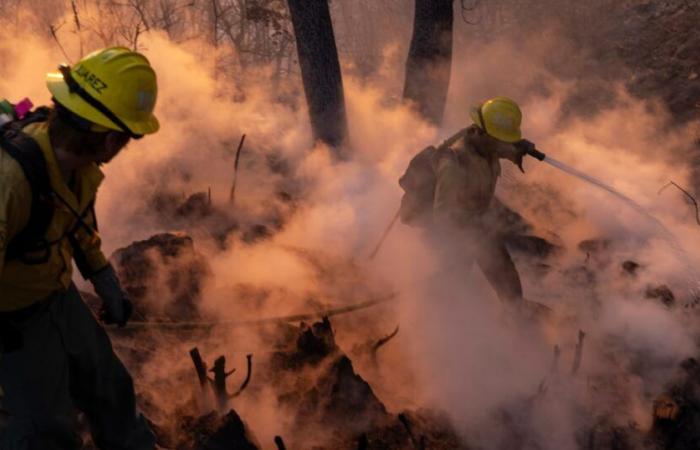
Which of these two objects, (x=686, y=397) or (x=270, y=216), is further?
(x=270, y=216)

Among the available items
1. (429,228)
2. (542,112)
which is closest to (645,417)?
(429,228)

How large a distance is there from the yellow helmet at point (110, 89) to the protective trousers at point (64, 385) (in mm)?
818

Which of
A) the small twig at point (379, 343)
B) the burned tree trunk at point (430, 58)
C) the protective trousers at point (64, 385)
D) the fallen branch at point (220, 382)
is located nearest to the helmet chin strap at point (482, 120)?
the small twig at point (379, 343)

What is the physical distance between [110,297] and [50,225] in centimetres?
69

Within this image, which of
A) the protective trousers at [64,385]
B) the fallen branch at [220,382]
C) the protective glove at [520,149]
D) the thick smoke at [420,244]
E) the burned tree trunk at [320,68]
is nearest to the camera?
the protective trousers at [64,385]

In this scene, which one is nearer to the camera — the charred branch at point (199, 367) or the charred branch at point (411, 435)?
the charred branch at point (411, 435)

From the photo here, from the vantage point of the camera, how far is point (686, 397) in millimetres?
3830

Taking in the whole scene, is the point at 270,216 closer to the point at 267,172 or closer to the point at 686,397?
the point at 267,172

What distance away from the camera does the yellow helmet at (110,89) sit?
2.17 m

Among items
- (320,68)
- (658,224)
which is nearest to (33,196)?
(320,68)

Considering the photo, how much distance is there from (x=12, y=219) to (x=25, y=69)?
24.7ft

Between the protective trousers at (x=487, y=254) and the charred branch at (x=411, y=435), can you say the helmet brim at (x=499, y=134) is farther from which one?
the charred branch at (x=411, y=435)

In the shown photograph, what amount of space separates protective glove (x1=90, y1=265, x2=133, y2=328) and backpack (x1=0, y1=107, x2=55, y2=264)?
0.56 meters

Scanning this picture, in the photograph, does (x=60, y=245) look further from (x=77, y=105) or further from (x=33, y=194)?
(x=77, y=105)
